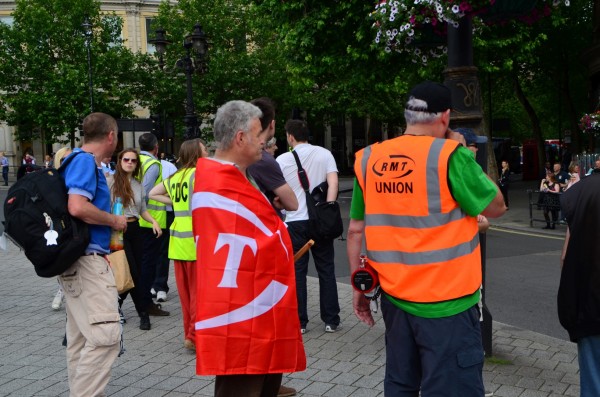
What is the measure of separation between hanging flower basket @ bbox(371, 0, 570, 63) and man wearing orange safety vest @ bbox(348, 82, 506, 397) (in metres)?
1.93

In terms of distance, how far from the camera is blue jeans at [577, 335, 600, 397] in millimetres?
3791

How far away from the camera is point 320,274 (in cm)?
672

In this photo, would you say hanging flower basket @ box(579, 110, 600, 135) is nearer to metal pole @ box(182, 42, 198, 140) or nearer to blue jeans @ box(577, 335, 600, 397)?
metal pole @ box(182, 42, 198, 140)

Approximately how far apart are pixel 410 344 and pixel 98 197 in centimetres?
207

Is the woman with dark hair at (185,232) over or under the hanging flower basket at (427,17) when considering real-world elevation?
under

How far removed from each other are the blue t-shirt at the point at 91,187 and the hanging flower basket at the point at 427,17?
252 centimetres

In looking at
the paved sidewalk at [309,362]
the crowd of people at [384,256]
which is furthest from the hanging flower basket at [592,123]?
the crowd of people at [384,256]

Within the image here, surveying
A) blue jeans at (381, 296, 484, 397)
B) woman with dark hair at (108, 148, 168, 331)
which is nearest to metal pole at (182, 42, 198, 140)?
woman with dark hair at (108, 148, 168, 331)

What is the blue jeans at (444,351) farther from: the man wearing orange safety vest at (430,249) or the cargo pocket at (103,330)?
the cargo pocket at (103,330)

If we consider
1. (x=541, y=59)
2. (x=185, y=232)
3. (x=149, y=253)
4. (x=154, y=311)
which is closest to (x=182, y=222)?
(x=185, y=232)

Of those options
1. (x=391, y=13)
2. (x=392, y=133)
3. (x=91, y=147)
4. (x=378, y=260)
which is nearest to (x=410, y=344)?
(x=378, y=260)

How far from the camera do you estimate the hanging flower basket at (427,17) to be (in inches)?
200

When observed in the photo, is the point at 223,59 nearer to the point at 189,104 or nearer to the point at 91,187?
the point at 189,104

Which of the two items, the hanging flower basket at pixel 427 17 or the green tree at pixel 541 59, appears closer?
the hanging flower basket at pixel 427 17
